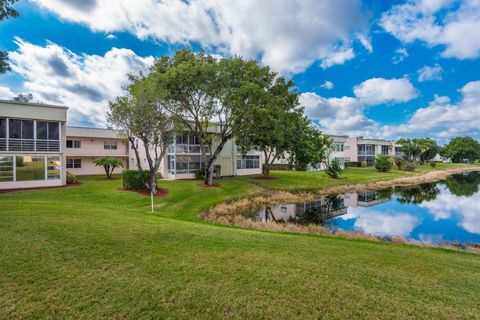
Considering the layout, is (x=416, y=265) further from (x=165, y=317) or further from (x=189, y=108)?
(x=189, y=108)

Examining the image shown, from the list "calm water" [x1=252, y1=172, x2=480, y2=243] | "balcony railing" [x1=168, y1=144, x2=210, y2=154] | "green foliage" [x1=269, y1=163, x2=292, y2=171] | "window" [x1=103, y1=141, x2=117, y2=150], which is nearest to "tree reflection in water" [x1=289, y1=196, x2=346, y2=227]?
"calm water" [x1=252, y1=172, x2=480, y2=243]

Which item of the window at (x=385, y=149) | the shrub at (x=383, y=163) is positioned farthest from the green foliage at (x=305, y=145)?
the window at (x=385, y=149)

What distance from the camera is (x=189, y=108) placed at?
2375cm

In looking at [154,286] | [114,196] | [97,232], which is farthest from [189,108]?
[154,286]

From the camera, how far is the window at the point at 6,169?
18719mm

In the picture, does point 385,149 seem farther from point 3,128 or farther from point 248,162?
point 3,128

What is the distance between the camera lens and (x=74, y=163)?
32500 millimetres

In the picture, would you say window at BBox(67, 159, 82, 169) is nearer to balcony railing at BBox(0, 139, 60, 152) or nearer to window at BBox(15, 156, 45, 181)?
balcony railing at BBox(0, 139, 60, 152)

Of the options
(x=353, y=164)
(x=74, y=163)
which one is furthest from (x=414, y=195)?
(x=74, y=163)

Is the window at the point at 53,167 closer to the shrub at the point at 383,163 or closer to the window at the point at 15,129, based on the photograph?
the window at the point at 15,129

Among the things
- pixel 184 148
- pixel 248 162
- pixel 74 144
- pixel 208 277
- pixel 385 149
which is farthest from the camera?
pixel 385 149

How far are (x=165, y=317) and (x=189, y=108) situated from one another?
21.6m

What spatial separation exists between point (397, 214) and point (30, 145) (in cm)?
3031

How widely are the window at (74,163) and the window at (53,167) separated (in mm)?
12728
